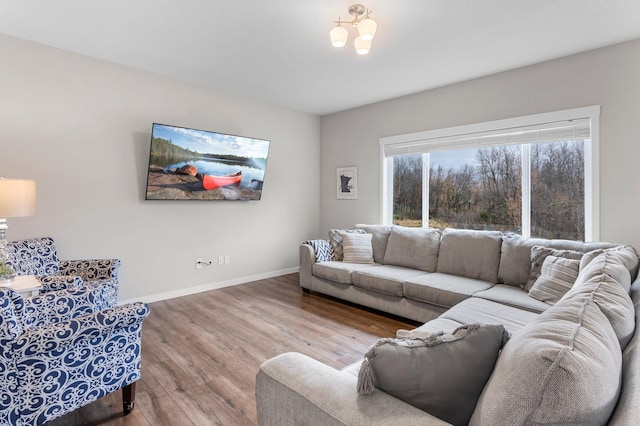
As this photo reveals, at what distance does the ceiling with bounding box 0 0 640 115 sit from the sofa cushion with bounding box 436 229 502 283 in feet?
5.92

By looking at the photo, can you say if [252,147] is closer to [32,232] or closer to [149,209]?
[149,209]

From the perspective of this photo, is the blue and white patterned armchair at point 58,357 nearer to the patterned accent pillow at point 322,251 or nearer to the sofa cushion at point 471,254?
the patterned accent pillow at point 322,251

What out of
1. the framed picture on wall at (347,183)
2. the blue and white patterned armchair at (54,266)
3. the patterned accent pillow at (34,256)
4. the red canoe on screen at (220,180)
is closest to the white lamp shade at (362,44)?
the red canoe on screen at (220,180)

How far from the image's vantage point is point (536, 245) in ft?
9.95

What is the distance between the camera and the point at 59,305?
6.39 feet

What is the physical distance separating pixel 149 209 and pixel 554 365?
13.3ft

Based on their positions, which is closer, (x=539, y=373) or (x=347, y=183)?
(x=539, y=373)

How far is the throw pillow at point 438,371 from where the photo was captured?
0.96 m

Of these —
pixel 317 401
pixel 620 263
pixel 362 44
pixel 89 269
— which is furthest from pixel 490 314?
pixel 89 269

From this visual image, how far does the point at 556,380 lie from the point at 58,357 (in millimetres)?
1968

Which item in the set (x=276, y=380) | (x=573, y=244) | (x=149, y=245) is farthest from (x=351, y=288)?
(x=276, y=380)

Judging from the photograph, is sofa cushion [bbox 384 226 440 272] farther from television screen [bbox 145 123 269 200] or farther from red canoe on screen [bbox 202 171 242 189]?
red canoe on screen [bbox 202 171 242 189]

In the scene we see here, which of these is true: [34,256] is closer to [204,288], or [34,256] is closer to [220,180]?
[204,288]

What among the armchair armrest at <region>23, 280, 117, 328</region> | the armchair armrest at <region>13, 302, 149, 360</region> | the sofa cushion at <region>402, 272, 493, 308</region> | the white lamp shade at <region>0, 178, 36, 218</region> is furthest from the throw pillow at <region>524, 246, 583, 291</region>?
the white lamp shade at <region>0, 178, 36, 218</region>
